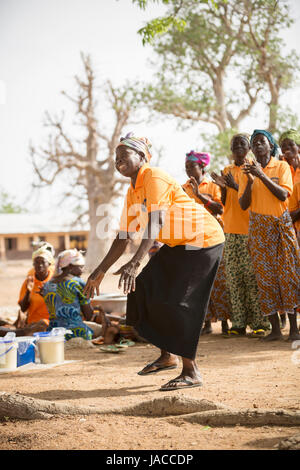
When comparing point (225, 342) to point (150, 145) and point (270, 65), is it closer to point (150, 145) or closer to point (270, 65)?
point (150, 145)

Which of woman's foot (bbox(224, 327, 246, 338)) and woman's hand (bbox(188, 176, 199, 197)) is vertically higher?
woman's hand (bbox(188, 176, 199, 197))

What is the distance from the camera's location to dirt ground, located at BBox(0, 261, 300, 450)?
255cm

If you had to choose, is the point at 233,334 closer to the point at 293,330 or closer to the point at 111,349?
the point at 293,330

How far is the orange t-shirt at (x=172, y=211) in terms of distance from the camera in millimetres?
3379

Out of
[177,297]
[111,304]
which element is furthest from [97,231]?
[177,297]

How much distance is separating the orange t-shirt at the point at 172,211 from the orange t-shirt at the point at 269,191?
1641mm

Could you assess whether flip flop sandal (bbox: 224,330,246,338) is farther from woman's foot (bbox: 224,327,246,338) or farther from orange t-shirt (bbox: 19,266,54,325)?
orange t-shirt (bbox: 19,266,54,325)

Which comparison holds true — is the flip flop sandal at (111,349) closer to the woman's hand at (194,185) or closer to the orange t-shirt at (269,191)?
the woman's hand at (194,185)

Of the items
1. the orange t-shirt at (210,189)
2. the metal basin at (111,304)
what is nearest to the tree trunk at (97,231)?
the metal basin at (111,304)

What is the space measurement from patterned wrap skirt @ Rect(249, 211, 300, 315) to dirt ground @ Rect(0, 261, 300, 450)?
433 mm

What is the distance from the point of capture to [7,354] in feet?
14.9

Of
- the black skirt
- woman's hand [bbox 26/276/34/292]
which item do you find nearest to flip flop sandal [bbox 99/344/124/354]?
woman's hand [bbox 26/276/34/292]

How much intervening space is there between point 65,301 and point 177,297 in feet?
7.42

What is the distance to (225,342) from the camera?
5.50m
